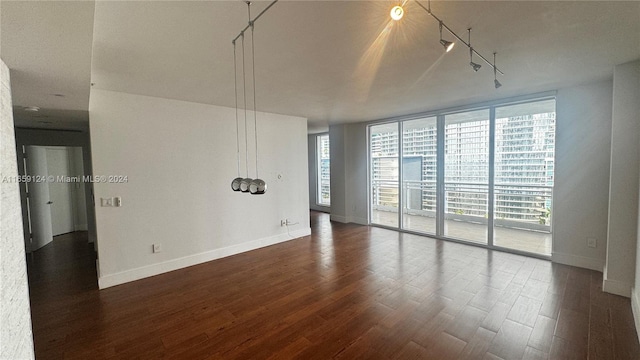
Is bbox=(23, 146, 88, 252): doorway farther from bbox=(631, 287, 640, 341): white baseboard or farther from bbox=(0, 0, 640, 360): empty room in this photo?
bbox=(631, 287, 640, 341): white baseboard

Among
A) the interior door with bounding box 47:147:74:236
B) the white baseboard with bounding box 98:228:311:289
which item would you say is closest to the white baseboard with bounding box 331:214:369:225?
the white baseboard with bounding box 98:228:311:289

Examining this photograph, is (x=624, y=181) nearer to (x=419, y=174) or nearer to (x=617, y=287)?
(x=617, y=287)

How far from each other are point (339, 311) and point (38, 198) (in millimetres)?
6346

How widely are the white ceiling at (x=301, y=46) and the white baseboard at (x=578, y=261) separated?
2.48 meters

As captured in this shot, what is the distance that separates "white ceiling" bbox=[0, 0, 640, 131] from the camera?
1691 mm

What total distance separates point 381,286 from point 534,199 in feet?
10.1

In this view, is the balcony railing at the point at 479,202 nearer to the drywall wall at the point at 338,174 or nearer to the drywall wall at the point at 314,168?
the drywall wall at the point at 338,174

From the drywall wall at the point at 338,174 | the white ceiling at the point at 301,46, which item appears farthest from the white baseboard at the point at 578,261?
the drywall wall at the point at 338,174

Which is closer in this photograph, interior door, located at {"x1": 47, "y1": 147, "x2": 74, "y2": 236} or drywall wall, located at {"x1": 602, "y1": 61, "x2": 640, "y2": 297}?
drywall wall, located at {"x1": 602, "y1": 61, "x2": 640, "y2": 297}

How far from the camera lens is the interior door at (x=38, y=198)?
5.02 metres

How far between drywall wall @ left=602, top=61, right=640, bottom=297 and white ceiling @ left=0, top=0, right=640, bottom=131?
0.30 meters

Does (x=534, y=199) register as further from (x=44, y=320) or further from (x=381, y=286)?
(x=44, y=320)

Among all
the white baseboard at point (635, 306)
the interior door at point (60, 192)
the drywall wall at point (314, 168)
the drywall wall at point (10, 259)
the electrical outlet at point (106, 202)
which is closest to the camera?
→ the drywall wall at point (10, 259)

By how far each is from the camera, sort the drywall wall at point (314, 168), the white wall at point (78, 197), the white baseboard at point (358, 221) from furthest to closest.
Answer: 1. the drywall wall at point (314, 168)
2. the white baseboard at point (358, 221)
3. the white wall at point (78, 197)
